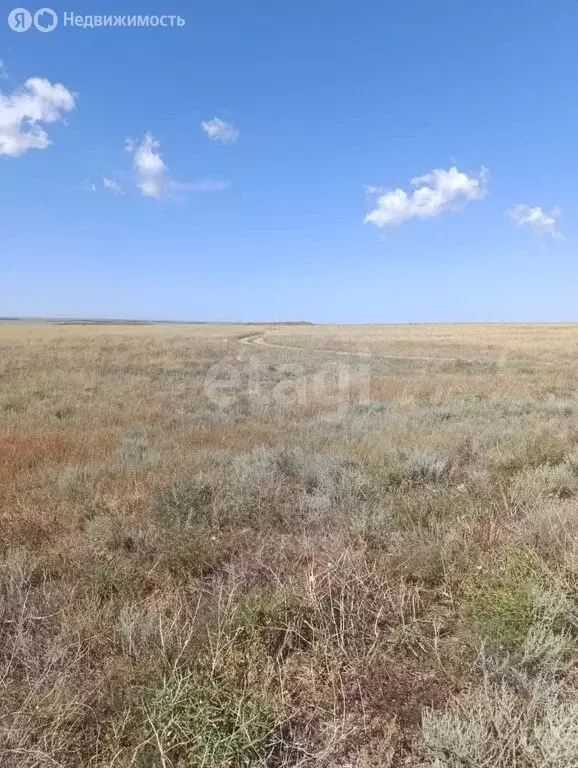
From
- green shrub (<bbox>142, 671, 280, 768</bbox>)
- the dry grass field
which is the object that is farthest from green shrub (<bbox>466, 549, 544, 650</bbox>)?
green shrub (<bbox>142, 671, 280, 768</bbox>)

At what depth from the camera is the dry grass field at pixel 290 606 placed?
2213 millimetres

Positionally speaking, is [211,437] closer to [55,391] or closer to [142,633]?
[142,633]

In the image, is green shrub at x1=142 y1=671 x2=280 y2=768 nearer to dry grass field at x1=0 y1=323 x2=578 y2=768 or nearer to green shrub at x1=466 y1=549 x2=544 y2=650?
dry grass field at x1=0 y1=323 x2=578 y2=768

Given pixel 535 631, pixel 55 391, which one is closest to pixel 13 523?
pixel 535 631

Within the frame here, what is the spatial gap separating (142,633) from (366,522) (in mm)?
2175

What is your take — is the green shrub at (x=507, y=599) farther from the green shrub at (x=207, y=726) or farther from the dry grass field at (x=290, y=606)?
the green shrub at (x=207, y=726)

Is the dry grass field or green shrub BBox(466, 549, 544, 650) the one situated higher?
green shrub BBox(466, 549, 544, 650)

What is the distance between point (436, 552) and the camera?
3.81 m

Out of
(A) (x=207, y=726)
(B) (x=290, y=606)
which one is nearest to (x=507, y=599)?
(B) (x=290, y=606)

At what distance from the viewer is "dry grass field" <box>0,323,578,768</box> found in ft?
7.26

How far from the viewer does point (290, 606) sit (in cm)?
313

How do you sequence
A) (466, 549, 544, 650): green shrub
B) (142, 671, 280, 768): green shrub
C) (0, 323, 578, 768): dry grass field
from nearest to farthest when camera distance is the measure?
(142, 671, 280, 768): green shrub
(0, 323, 578, 768): dry grass field
(466, 549, 544, 650): green shrub

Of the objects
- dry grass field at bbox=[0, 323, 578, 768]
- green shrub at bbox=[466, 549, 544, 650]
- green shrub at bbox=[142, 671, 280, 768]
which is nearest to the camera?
green shrub at bbox=[142, 671, 280, 768]

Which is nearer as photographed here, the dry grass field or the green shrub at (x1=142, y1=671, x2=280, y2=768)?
the green shrub at (x1=142, y1=671, x2=280, y2=768)
